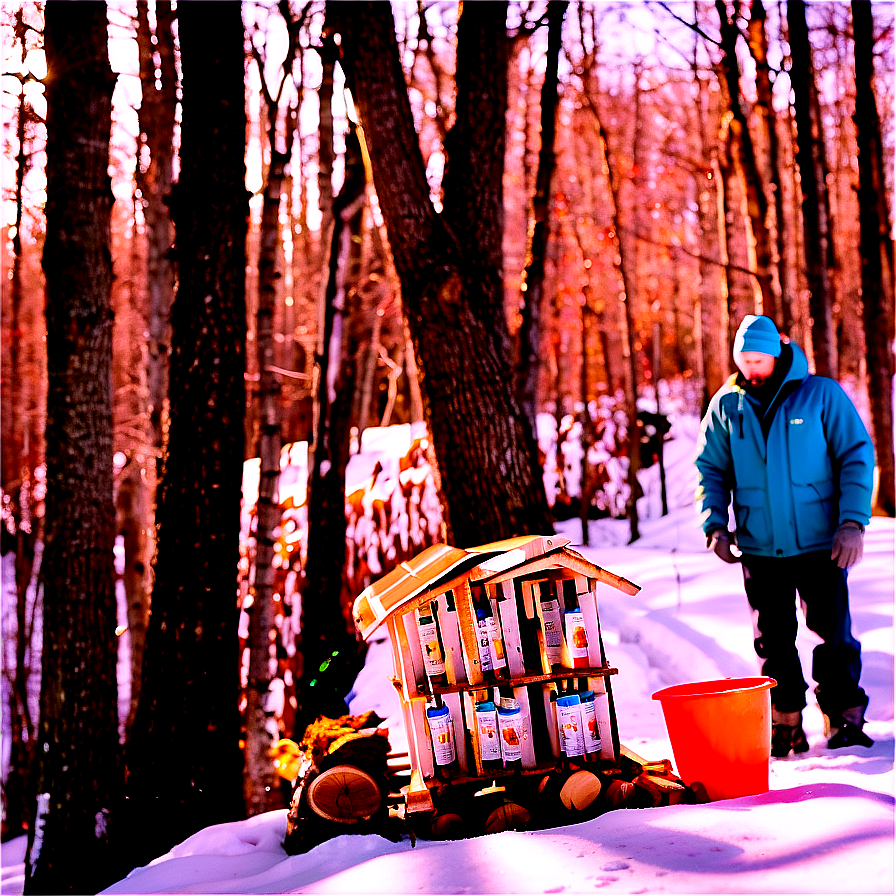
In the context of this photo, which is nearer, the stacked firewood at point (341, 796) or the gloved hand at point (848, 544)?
the stacked firewood at point (341, 796)

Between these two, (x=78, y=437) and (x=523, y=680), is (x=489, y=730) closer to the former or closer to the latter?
(x=523, y=680)

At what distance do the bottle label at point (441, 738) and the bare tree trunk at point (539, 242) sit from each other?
16.3ft

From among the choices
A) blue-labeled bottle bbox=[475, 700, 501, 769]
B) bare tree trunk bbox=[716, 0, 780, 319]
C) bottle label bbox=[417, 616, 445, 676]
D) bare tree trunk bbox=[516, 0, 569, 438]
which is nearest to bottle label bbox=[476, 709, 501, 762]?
blue-labeled bottle bbox=[475, 700, 501, 769]

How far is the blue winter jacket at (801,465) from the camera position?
4.14 meters

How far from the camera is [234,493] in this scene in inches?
223

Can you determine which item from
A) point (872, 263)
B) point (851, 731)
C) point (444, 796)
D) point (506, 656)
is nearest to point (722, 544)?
point (851, 731)

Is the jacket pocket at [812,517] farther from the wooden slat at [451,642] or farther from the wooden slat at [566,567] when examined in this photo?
the wooden slat at [451,642]

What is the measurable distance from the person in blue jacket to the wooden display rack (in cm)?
79

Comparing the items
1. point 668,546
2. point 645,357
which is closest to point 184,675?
point 668,546

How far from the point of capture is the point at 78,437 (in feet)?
19.0

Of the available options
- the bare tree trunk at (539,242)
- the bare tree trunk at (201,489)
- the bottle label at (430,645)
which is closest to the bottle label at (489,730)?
the bottle label at (430,645)

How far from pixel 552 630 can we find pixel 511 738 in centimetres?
48

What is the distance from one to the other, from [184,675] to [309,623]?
101 inches

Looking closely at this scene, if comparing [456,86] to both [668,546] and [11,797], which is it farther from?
[11,797]
